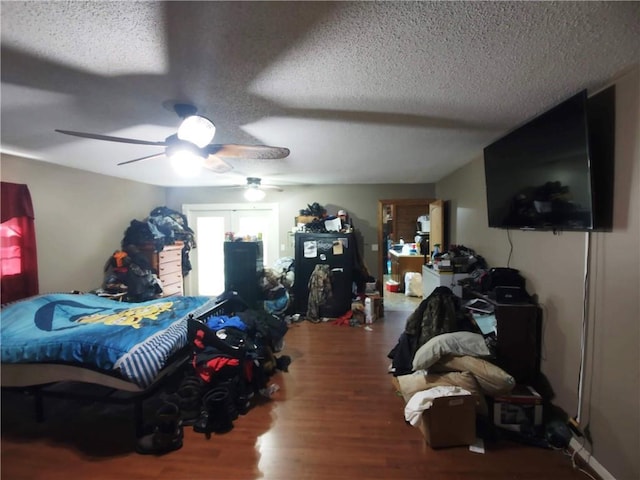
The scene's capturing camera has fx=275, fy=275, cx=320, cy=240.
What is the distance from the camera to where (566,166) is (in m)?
1.46

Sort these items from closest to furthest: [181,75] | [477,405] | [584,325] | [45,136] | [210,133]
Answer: [45,136] < [181,75] < [210,133] < [584,325] < [477,405]

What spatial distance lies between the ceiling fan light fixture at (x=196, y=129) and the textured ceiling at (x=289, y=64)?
0.16m

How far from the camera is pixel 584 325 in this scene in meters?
1.50

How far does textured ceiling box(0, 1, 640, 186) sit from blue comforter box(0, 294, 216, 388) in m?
0.41

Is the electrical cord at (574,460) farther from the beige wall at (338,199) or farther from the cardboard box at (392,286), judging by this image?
the cardboard box at (392,286)

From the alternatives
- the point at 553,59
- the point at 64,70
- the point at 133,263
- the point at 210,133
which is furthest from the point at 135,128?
the point at 553,59

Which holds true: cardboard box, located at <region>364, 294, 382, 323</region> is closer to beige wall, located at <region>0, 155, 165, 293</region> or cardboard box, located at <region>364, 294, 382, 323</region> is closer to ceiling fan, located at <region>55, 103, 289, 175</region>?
ceiling fan, located at <region>55, 103, 289, 175</region>

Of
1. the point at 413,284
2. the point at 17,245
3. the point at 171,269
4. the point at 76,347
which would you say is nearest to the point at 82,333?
the point at 76,347

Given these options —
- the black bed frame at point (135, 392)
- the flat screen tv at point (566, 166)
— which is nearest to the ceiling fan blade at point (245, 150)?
the black bed frame at point (135, 392)

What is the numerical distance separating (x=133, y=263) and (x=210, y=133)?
0.72m

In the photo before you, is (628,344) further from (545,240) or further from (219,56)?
(219,56)

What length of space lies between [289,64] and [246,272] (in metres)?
2.94

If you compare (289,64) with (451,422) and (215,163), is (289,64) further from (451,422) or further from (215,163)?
(451,422)

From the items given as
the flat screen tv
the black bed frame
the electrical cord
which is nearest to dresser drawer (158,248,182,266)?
the black bed frame
